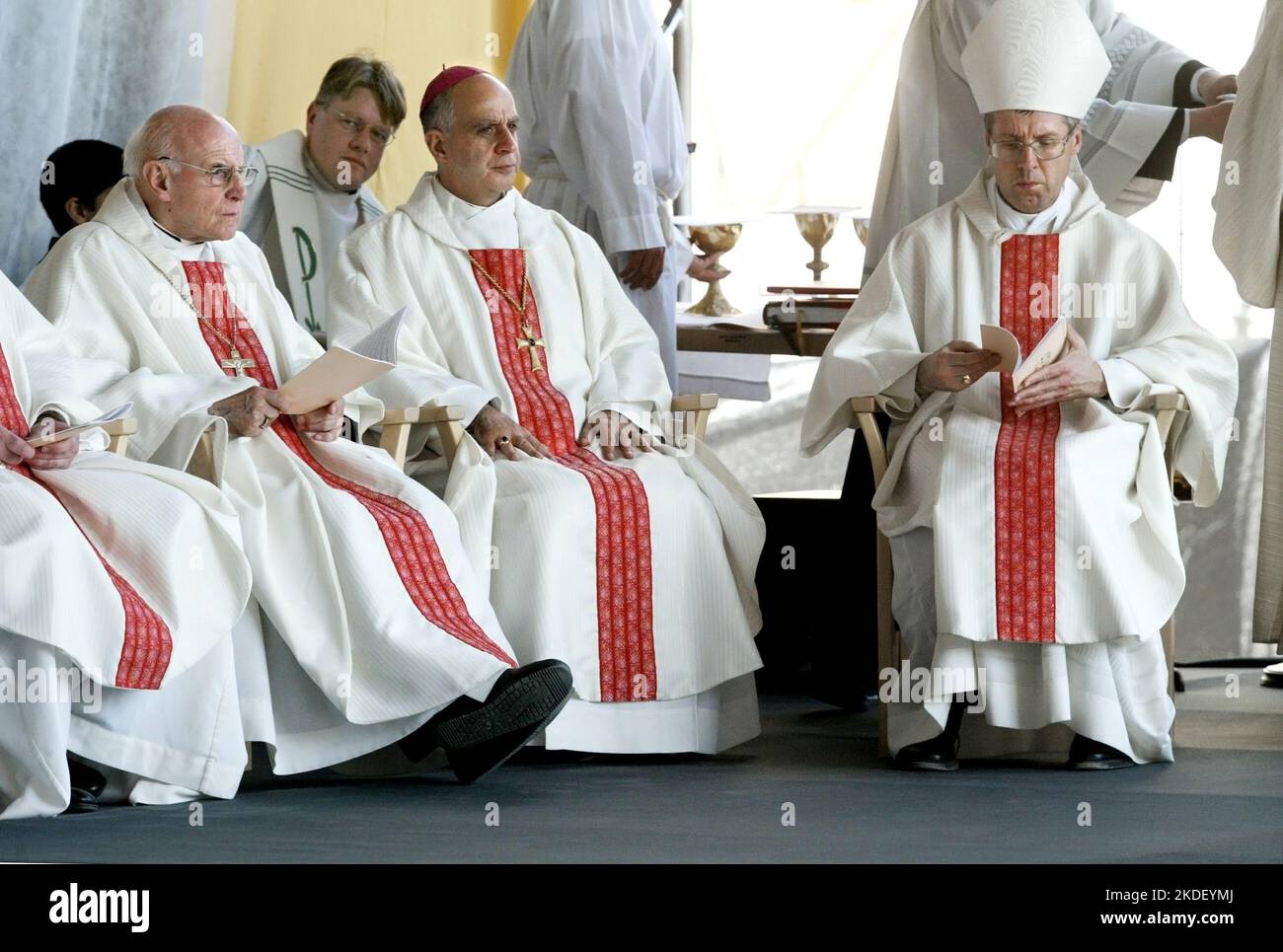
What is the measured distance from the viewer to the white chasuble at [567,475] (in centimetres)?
456

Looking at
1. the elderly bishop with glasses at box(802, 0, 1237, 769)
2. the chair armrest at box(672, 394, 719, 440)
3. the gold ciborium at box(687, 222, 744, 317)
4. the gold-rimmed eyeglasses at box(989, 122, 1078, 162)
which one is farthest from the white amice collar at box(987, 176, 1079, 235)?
the gold ciborium at box(687, 222, 744, 317)

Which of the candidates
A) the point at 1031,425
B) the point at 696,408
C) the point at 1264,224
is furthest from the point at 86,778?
the point at 1264,224

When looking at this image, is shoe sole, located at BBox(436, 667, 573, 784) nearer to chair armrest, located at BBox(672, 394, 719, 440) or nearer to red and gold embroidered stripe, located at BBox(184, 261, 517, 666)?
red and gold embroidered stripe, located at BBox(184, 261, 517, 666)

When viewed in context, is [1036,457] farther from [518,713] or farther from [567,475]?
[518,713]

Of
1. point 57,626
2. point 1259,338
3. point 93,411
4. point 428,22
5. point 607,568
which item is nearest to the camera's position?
point 57,626

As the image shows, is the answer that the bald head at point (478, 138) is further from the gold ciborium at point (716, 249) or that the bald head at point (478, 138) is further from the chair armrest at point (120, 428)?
the gold ciborium at point (716, 249)

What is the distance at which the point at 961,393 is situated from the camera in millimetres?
4707

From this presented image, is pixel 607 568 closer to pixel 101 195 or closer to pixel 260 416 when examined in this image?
pixel 260 416

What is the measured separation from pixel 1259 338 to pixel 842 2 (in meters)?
2.68

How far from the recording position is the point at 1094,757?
14.5ft

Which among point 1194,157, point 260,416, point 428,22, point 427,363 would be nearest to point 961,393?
point 427,363

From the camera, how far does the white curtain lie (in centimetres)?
556

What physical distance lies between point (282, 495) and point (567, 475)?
0.67m

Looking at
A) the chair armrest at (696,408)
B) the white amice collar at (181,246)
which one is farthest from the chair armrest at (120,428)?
the chair armrest at (696,408)
